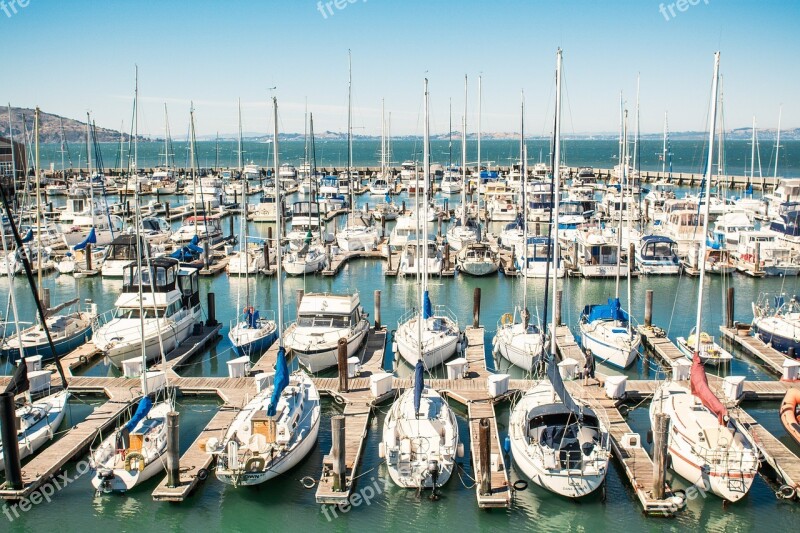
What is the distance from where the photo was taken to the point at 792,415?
20.7m

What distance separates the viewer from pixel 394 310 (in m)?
37.8

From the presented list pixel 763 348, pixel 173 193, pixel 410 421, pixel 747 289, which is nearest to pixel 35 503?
pixel 410 421

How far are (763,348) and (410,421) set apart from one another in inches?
650

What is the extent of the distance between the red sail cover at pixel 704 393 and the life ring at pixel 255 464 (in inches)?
471

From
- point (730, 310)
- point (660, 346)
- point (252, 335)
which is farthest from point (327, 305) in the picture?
point (730, 310)

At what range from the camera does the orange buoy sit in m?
20.5

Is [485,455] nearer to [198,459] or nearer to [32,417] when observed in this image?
[198,459]

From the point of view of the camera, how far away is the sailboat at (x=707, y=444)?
1791cm

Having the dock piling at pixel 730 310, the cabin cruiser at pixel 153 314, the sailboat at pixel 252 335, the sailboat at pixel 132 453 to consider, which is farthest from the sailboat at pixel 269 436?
the dock piling at pixel 730 310

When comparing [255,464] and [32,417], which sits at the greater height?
[32,417]

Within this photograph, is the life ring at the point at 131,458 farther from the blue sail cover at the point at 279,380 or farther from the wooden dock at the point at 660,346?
the wooden dock at the point at 660,346

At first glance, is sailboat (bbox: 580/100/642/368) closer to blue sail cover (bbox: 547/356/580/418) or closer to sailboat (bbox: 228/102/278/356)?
blue sail cover (bbox: 547/356/580/418)

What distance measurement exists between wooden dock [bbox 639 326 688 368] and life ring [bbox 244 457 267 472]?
1526 cm

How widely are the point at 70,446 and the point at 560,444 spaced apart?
45.0 ft
